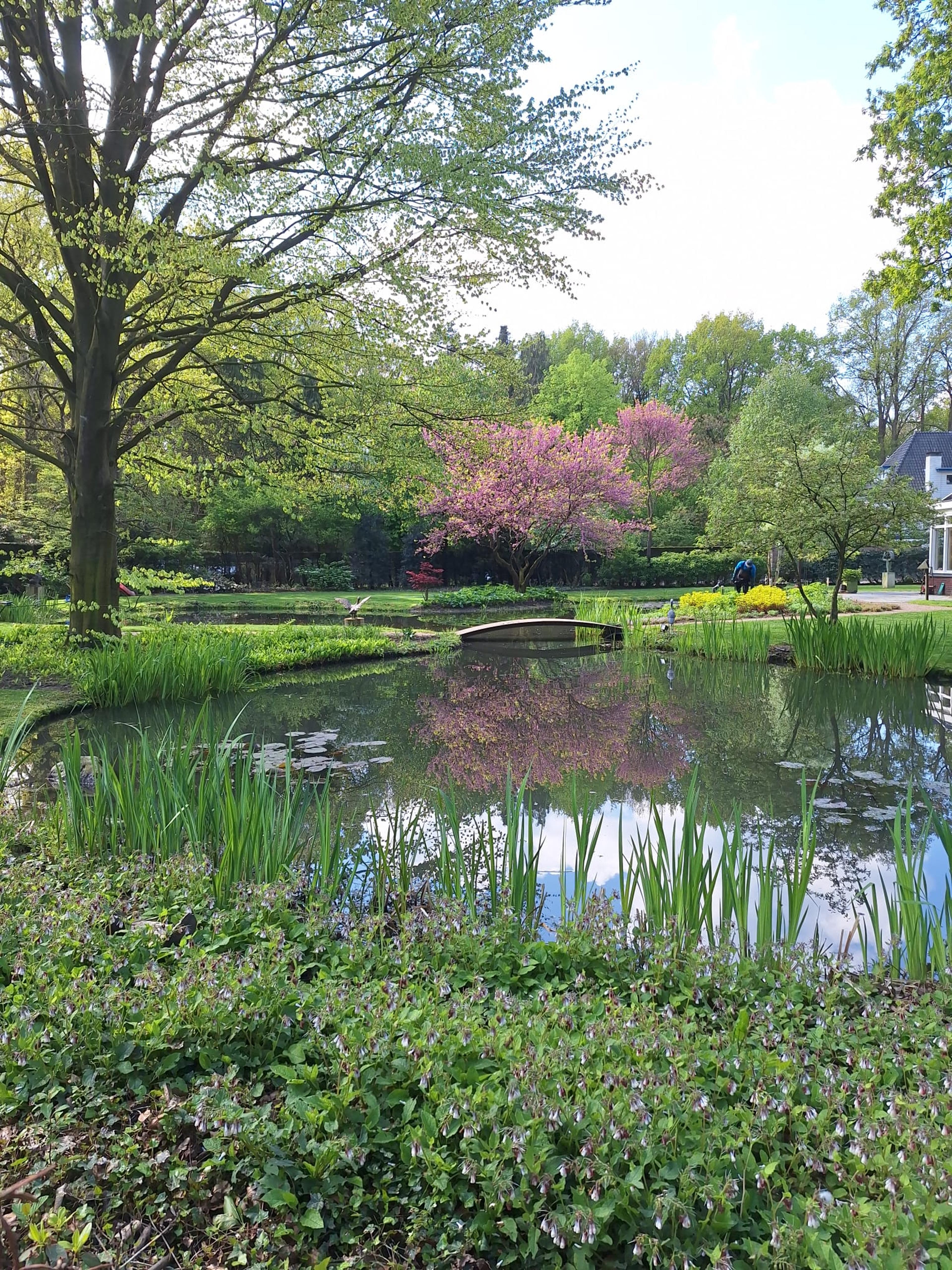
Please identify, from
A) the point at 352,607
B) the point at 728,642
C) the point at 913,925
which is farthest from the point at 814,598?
the point at 913,925

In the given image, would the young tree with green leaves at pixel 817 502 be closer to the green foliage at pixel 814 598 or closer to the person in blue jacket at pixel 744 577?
the green foliage at pixel 814 598

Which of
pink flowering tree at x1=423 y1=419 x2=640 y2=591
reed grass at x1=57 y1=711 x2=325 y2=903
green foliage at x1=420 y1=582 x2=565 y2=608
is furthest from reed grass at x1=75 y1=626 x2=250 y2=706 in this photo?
green foliage at x1=420 y1=582 x2=565 y2=608

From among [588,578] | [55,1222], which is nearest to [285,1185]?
[55,1222]

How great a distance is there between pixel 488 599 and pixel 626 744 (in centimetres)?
1502

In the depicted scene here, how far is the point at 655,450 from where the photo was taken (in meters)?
33.5

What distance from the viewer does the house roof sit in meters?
34.6

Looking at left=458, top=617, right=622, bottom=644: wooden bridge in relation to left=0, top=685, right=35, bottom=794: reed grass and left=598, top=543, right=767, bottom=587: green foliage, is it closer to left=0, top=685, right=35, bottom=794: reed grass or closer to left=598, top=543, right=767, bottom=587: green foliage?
left=0, top=685, right=35, bottom=794: reed grass

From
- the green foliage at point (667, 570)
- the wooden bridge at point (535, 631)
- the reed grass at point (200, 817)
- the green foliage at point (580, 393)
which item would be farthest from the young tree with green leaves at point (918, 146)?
the green foliage at point (580, 393)

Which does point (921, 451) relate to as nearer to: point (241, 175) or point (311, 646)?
point (311, 646)

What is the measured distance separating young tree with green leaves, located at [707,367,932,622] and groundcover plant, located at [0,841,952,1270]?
9.56m

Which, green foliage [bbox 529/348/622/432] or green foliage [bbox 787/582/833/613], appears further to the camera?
green foliage [bbox 529/348/622/432]

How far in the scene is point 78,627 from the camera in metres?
8.90

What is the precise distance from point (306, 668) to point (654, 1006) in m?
9.63

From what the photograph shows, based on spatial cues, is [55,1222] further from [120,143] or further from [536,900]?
[120,143]
